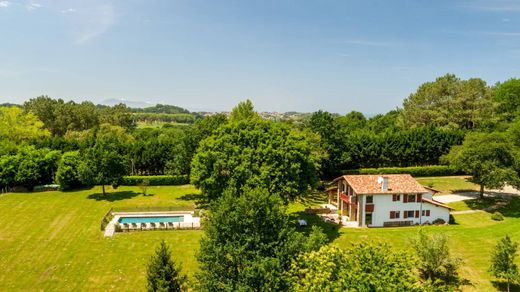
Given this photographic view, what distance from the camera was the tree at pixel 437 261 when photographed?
30.5 metres

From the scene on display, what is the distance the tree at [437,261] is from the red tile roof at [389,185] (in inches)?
598

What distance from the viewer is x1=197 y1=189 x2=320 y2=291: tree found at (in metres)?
21.8

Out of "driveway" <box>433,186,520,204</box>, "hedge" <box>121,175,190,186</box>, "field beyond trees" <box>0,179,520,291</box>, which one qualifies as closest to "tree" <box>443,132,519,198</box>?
"driveway" <box>433,186,520,204</box>

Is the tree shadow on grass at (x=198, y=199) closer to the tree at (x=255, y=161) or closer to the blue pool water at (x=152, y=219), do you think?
the blue pool water at (x=152, y=219)

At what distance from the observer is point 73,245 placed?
4000 cm

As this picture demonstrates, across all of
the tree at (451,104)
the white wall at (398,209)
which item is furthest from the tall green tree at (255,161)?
the tree at (451,104)

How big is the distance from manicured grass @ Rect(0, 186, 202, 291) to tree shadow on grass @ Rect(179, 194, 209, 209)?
1.67ft

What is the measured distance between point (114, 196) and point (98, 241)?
18.6 m

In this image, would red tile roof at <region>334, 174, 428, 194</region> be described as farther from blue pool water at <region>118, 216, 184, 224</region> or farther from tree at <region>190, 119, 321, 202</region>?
blue pool water at <region>118, 216, 184, 224</region>

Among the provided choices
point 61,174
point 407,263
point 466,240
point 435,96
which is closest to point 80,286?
point 407,263

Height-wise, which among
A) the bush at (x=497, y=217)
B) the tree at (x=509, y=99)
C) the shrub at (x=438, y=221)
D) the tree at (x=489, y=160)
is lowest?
the shrub at (x=438, y=221)

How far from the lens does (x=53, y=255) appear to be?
3753cm

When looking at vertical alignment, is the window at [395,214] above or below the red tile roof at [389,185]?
below

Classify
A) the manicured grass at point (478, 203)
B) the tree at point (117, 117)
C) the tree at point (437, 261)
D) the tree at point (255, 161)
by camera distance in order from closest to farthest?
the tree at point (437, 261) → the tree at point (255, 161) → the manicured grass at point (478, 203) → the tree at point (117, 117)
